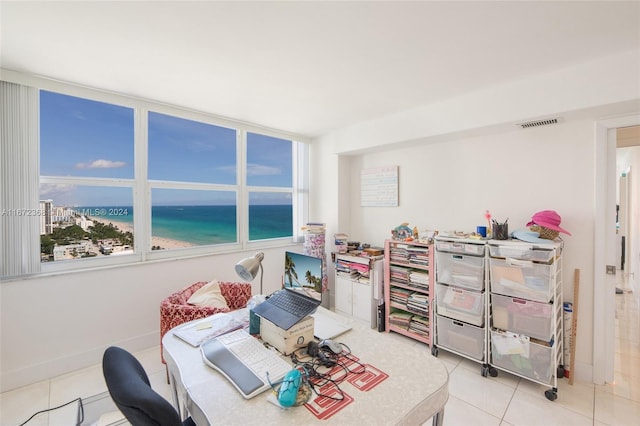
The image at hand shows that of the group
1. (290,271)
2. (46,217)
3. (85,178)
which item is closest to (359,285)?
(290,271)

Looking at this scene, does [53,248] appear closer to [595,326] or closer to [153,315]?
[153,315]

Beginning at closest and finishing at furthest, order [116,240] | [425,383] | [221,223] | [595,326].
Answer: [425,383], [595,326], [116,240], [221,223]

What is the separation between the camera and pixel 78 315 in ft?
8.07

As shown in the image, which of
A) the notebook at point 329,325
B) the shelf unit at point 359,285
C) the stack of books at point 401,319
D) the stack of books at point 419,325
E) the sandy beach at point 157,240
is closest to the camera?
the notebook at point 329,325

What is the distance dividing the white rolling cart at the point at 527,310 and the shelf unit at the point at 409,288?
0.57m

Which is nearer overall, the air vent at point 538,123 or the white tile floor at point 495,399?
the white tile floor at point 495,399

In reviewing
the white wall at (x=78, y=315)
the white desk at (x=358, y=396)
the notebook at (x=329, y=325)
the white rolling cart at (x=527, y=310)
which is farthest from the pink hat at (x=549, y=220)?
the white wall at (x=78, y=315)

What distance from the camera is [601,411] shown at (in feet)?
6.32

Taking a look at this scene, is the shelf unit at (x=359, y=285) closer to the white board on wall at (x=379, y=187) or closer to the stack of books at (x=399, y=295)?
the stack of books at (x=399, y=295)

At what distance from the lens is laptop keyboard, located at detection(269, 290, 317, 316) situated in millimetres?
1394

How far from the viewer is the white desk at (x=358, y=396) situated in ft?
3.04

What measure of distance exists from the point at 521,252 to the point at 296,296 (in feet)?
6.16

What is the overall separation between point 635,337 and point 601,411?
63.6 inches

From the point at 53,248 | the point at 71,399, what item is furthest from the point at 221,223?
the point at 71,399
